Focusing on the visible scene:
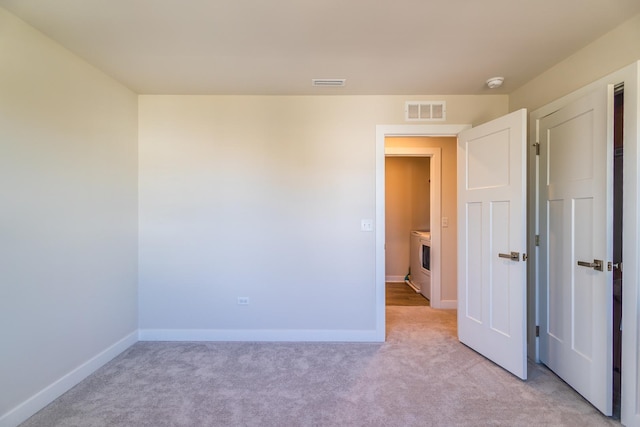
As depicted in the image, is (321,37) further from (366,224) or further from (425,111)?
(366,224)

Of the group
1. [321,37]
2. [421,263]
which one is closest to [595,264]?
[321,37]

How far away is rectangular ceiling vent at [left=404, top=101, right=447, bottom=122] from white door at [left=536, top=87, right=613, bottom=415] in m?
0.85

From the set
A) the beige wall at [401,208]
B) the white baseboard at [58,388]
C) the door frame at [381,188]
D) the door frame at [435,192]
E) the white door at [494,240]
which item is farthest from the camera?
the beige wall at [401,208]

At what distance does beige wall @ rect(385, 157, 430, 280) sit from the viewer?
5.39 metres

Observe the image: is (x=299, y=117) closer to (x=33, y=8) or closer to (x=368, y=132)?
(x=368, y=132)

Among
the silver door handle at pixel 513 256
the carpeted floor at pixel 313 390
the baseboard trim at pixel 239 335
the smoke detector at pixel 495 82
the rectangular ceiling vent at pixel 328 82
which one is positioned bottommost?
the carpeted floor at pixel 313 390

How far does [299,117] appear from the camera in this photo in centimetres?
280

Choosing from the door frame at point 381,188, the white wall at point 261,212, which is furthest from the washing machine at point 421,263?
the white wall at point 261,212

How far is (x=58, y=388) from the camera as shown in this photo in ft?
6.43

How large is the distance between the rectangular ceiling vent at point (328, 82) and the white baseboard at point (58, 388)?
296 cm

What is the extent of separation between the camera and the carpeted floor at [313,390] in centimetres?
174

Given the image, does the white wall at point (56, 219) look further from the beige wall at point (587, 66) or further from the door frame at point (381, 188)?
the beige wall at point (587, 66)

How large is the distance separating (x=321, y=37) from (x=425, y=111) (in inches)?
56.0

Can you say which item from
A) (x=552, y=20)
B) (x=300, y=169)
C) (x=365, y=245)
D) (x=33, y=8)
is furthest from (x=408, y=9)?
(x=33, y=8)
